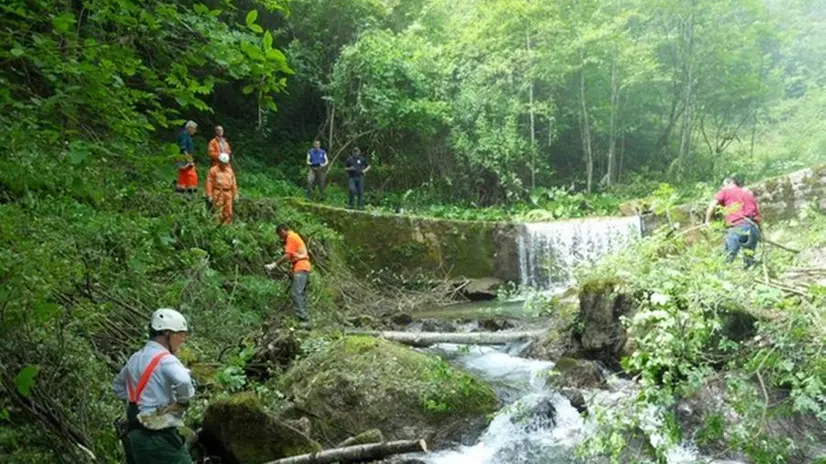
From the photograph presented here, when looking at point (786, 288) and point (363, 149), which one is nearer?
point (786, 288)

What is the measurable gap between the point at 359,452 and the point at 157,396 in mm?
1773

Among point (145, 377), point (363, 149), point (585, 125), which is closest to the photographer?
point (145, 377)

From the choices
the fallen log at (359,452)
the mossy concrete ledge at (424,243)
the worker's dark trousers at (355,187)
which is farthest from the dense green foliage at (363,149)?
the worker's dark trousers at (355,187)

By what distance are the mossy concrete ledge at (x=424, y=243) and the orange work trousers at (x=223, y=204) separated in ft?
10.1

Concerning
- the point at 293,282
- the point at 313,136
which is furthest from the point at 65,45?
the point at 313,136

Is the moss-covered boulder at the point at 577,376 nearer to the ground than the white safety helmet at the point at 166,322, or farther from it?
nearer to the ground

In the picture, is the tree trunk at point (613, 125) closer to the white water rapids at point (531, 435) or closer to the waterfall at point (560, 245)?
the waterfall at point (560, 245)

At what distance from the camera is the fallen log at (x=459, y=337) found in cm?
979

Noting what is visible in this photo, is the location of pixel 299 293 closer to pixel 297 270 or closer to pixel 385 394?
pixel 297 270

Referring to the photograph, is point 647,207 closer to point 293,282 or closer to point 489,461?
point 293,282

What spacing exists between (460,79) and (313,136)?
18.3ft

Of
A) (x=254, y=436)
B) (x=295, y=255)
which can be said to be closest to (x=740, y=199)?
(x=295, y=255)

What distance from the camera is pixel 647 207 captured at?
17.6m

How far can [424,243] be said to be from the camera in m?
16.5
